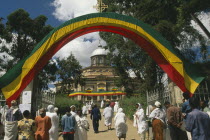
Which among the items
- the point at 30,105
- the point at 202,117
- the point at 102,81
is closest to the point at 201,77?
the point at 202,117

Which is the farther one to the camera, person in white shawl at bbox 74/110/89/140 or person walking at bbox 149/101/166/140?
person in white shawl at bbox 74/110/89/140

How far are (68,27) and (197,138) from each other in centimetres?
607

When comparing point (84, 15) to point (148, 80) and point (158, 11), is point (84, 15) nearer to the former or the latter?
point (158, 11)

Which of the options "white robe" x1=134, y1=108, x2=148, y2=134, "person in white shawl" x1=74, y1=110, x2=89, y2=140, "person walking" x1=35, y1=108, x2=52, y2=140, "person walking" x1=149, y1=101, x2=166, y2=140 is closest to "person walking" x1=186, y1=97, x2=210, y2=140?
"person walking" x1=149, y1=101, x2=166, y2=140

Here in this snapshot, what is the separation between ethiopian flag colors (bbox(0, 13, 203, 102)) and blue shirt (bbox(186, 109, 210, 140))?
12.7ft

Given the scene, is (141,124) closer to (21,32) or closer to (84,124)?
(84,124)

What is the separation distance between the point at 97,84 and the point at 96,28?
44.7 metres

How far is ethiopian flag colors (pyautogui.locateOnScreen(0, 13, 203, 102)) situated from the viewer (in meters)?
7.41

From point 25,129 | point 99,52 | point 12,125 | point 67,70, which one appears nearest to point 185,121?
point 25,129

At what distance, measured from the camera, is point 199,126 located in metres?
3.70

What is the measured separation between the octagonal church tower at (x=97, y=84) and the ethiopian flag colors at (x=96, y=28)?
37246 mm

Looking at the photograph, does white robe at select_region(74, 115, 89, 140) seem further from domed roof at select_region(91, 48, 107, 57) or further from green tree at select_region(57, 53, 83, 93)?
domed roof at select_region(91, 48, 107, 57)

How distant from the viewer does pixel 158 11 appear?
529 inches

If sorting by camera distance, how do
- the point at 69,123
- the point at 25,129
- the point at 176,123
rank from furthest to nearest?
the point at 69,123 < the point at 176,123 < the point at 25,129
